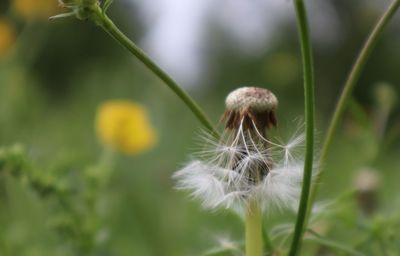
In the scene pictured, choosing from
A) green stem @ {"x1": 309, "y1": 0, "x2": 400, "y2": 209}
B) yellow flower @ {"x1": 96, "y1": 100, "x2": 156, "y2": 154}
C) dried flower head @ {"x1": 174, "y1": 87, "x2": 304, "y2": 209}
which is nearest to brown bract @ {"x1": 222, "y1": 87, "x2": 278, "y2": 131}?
dried flower head @ {"x1": 174, "y1": 87, "x2": 304, "y2": 209}

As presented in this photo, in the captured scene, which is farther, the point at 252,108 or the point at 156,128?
the point at 156,128

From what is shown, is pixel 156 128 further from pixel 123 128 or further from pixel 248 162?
pixel 248 162

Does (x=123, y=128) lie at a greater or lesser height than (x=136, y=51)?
greater

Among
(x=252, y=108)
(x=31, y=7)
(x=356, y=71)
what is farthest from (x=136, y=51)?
(x=31, y=7)

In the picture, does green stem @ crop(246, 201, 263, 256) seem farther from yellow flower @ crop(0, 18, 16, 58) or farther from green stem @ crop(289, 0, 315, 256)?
yellow flower @ crop(0, 18, 16, 58)

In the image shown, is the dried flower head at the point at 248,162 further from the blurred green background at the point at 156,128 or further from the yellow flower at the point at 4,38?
the yellow flower at the point at 4,38

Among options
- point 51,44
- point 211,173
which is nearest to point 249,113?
point 211,173
